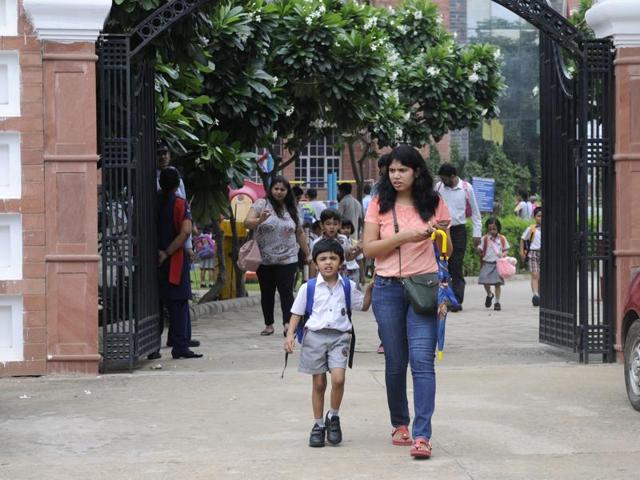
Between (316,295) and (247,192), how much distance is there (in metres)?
23.0

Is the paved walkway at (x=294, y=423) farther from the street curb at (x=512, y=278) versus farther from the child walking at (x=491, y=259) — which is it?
the street curb at (x=512, y=278)

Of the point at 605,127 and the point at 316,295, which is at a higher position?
the point at 605,127

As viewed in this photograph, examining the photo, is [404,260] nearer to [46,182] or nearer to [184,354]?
[46,182]

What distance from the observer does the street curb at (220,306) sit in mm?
17719

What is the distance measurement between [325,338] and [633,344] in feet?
7.71

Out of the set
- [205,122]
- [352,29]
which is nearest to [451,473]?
[205,122]

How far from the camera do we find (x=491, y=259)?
18672 mm

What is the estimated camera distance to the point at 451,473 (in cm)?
734

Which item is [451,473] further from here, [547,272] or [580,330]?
[547,272]

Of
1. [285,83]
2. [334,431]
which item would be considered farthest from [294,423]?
[285,83]

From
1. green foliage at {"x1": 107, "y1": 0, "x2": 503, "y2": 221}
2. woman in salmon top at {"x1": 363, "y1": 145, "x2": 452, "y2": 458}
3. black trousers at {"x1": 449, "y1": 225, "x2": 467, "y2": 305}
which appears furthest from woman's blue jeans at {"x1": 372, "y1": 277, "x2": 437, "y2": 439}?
black trousers at {"x1": 449, "y1": 225, "x2": 467, "y2": 305}

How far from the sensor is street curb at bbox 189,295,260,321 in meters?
17.7

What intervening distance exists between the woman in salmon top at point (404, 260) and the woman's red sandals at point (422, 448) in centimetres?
8

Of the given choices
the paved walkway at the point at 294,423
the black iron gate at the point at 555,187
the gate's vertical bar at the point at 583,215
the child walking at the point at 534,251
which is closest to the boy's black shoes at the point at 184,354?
the paved walkway at the point at 294,423
